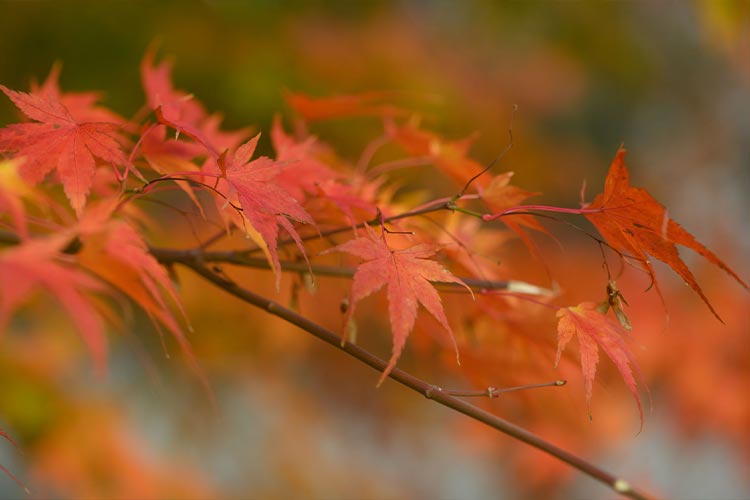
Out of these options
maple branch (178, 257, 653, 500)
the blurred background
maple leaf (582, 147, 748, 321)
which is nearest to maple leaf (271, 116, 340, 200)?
maple branch (178, 257, 653, 500)

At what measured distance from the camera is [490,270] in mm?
811

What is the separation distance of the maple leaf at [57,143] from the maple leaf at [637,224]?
1.13 feet

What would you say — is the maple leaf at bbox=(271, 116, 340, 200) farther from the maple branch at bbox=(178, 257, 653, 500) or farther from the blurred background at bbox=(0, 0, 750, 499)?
the blurred background at bbox=(0, 0, 750, 499)

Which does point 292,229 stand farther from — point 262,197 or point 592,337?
point 592,337

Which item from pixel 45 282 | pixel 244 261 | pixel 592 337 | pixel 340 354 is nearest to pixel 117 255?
pixel 45 282

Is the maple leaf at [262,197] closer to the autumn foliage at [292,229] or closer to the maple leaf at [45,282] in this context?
the autumn foliage at [292,229]

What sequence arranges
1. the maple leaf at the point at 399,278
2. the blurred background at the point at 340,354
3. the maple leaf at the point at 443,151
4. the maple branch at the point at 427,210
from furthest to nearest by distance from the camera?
the blurred background at the point at 340,354
the maple leaf at the point at 443,151
the maple branch at the point at 427,210
the maple leaf at the point at 399,278

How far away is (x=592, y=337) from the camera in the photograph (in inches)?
21.2

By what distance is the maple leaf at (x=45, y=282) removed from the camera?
0.33m

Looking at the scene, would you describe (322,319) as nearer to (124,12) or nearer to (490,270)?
(124,12)

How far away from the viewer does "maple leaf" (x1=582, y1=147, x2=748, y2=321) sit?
1.63 feet

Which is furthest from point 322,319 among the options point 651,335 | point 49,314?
point 651,335

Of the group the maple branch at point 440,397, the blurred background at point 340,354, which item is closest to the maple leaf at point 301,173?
the maple branch at point 440,397

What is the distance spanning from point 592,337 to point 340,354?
1925 mm
